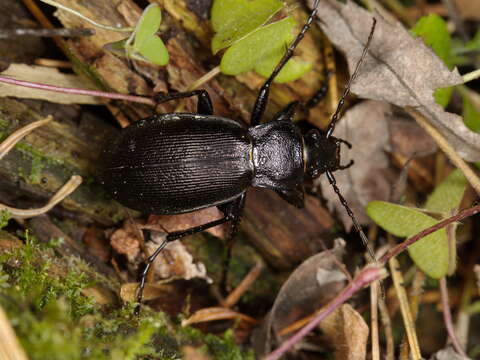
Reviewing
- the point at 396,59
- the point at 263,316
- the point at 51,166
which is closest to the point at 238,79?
the point at 396,59

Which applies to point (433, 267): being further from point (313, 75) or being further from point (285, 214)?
point (313, 75)

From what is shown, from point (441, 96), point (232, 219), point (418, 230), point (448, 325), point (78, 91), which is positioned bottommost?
point (448, 325)

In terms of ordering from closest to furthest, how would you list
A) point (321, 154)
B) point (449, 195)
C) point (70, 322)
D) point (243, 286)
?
point (70, 322) → point (449, 195) → point (321, 154) → point (243, 286)

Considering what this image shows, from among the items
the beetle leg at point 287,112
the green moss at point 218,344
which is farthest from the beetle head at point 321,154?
the green moss at point 218,344

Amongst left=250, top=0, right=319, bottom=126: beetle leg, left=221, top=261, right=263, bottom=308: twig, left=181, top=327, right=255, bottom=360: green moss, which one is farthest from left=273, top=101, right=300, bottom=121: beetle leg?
left=181, top=327, right=255, bottom=360: green moss

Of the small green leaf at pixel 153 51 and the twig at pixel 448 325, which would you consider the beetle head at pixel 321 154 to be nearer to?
the twig at pixel 448 325

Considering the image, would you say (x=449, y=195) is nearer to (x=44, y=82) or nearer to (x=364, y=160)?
(x=364, y=160)

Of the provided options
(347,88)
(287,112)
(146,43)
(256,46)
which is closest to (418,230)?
(347,88)
